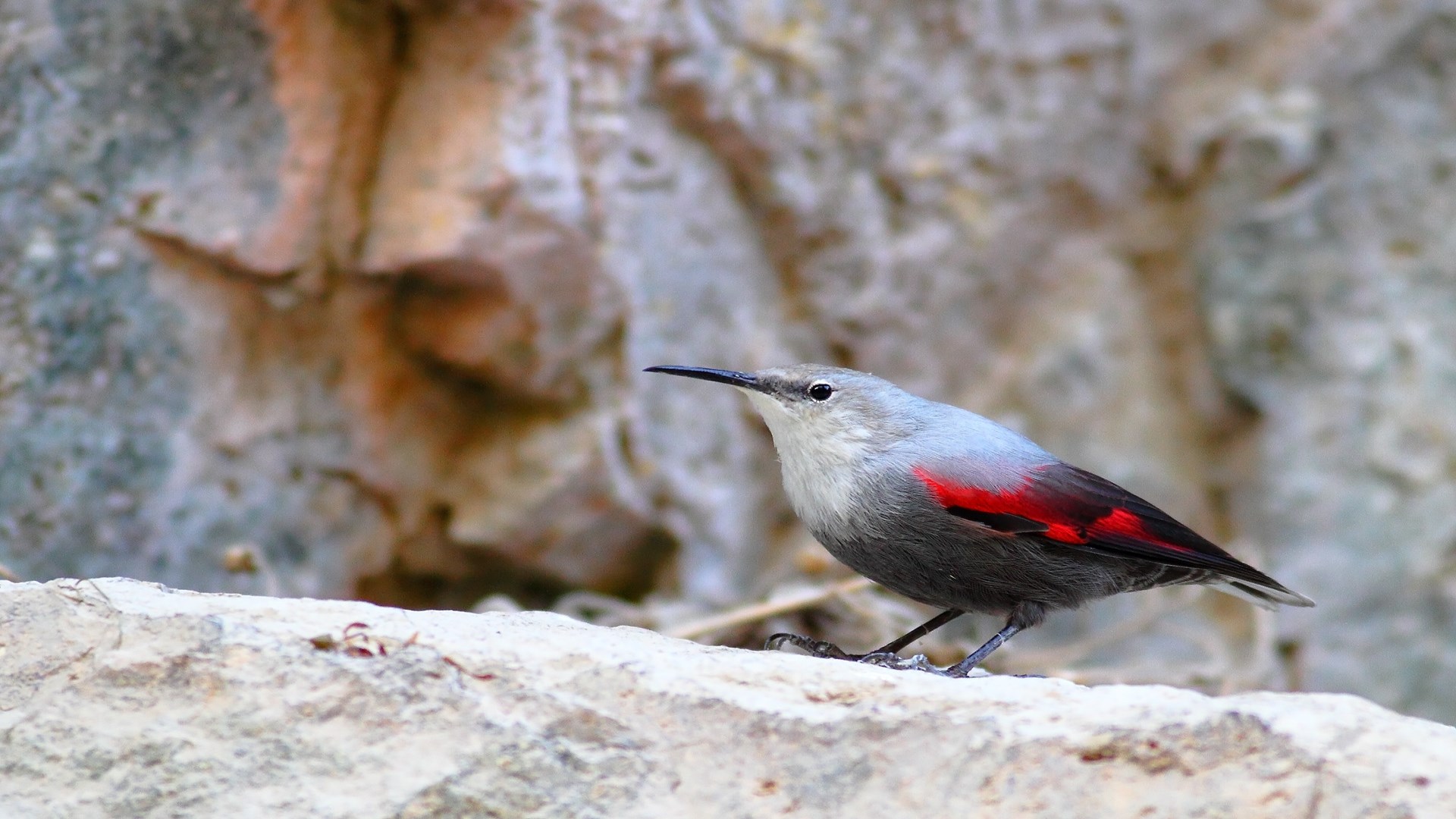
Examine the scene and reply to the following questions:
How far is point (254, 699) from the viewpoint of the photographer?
6.66 ft

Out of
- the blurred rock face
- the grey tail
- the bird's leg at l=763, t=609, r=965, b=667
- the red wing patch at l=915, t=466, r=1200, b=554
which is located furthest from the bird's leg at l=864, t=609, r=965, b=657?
the blurred rock face

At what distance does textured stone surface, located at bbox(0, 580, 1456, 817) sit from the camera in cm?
191

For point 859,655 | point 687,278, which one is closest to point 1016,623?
point 859,655

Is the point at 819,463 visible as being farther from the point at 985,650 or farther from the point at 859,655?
the point at 985,650

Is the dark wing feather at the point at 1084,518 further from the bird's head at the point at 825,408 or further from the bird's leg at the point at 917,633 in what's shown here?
the bird's leg at the point at 917,633

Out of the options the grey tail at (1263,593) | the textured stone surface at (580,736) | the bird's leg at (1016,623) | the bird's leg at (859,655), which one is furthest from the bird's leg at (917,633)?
the textured stone surface at (580,736)

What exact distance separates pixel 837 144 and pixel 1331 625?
224 cm

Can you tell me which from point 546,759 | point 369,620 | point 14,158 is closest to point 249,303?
point 14,158

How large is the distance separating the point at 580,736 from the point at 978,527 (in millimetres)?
1104

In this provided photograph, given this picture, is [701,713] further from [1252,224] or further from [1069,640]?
[1252,224]

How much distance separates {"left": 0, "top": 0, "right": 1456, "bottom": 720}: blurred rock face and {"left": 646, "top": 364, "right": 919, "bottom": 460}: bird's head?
30.8 inches

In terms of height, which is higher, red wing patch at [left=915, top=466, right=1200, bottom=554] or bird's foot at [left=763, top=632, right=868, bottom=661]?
red wing patch at [left=915, top=466, right=1200, bottom=554]

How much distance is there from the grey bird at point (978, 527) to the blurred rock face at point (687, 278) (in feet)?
3.84

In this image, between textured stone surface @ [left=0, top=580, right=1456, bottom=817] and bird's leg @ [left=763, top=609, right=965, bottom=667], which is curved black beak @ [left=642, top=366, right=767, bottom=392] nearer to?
bird's leg @ [left=763, top=609, right=965, bottom=667]
